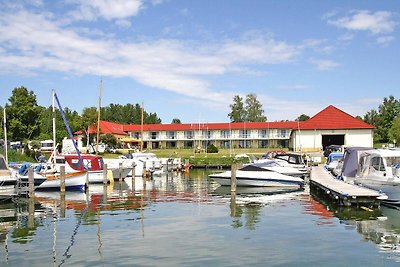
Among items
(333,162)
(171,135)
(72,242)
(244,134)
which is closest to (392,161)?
(333,162)

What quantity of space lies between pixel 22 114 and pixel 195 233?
51.7m

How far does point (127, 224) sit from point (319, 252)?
821 centimetres

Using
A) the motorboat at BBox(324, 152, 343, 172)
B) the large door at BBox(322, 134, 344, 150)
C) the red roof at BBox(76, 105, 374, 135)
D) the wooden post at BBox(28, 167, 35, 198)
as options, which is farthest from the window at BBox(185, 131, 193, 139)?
the wooden post at BBox(28, 167, 35, 198)

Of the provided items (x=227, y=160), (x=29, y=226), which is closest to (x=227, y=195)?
(x=29, y=226)

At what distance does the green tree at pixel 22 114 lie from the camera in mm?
63219

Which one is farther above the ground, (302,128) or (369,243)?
(302,128)

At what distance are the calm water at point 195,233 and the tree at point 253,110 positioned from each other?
108 metres

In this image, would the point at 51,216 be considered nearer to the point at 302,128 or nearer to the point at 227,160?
the point at 227,160

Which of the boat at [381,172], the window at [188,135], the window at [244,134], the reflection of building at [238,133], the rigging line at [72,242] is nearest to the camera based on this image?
the rigging line at [72,242]

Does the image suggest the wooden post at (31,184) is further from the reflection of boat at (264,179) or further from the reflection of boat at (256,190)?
the reflection of boat at (264,179)

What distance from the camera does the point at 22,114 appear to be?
208 feet

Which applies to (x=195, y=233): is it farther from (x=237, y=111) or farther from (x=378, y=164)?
(x=237, y=111)

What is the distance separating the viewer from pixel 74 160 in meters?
38.5

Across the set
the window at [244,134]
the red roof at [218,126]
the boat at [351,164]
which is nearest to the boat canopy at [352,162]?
the boat at [351,164]
